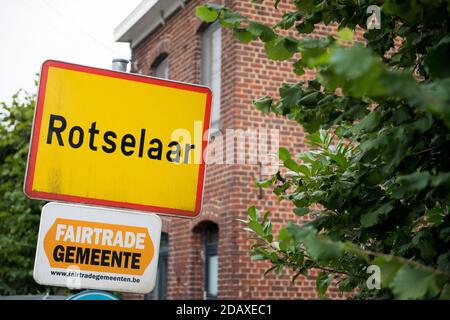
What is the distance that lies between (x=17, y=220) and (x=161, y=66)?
408 centimetres

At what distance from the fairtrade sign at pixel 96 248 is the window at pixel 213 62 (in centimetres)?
792

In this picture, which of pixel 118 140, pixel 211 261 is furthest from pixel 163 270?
pixel 118 140

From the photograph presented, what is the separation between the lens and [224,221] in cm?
1023

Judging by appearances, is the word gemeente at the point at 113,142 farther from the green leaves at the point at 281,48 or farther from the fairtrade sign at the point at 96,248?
the green leaves at the point at 281,48

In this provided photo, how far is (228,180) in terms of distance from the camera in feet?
33.7

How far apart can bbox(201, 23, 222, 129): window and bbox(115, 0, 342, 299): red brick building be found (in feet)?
0.05

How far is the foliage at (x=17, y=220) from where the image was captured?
41.8ft

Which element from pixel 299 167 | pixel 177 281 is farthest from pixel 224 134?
pixel 299 167

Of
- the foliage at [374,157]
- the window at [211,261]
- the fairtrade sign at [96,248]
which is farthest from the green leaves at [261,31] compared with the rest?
the window at [211,261]

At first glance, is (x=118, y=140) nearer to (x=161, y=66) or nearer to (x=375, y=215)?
(x=375, y=215)

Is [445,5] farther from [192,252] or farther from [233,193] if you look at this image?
[192,252]

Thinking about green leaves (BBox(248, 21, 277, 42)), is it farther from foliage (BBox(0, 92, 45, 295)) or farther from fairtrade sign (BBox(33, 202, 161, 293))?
foliage (BBox(0, 92, 45, 295))

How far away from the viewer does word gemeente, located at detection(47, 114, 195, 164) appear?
3049 millimetres
